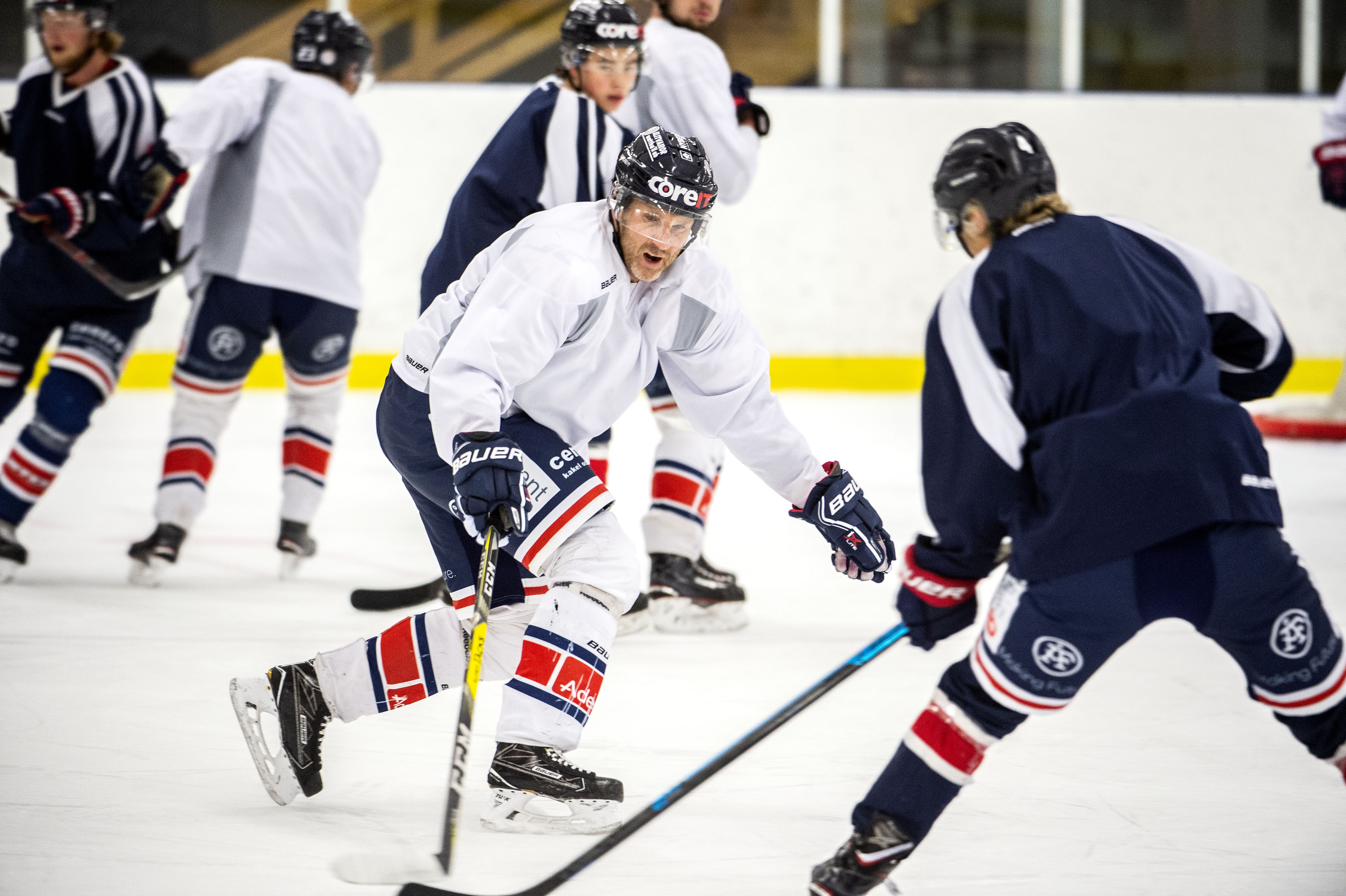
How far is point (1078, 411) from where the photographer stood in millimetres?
1647

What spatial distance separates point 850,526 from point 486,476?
537 millimetres

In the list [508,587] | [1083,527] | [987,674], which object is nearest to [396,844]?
[508,587]

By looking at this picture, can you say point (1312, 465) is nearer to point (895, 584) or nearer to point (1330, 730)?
point (895, 584)

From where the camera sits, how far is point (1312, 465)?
17.8 feet

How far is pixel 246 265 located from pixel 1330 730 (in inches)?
103

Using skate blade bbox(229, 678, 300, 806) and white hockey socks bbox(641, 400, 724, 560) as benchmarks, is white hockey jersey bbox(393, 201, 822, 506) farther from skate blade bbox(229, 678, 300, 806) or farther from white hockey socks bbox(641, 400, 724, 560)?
white hockey socks bbox(641, 400, 724, 560)

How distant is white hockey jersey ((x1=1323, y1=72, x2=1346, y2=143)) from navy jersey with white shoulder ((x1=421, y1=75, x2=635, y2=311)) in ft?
10.7

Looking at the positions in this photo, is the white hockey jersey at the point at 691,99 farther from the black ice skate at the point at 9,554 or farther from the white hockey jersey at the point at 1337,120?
the white hockey jersey at the point at 1337,120

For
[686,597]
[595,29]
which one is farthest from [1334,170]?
[595,29]

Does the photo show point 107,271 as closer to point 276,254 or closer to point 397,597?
point 276,254

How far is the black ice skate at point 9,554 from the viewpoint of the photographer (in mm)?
3396

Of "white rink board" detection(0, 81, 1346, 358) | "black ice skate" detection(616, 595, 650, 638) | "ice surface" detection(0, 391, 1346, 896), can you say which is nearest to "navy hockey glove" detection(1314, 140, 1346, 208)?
"ice surface" detection(0, 391, 1346, 896)

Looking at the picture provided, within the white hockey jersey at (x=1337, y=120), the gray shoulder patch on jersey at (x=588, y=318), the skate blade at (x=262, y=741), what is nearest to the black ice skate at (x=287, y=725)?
the skate blade at (x=262, y=741)

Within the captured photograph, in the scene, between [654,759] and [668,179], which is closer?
[668,179]
